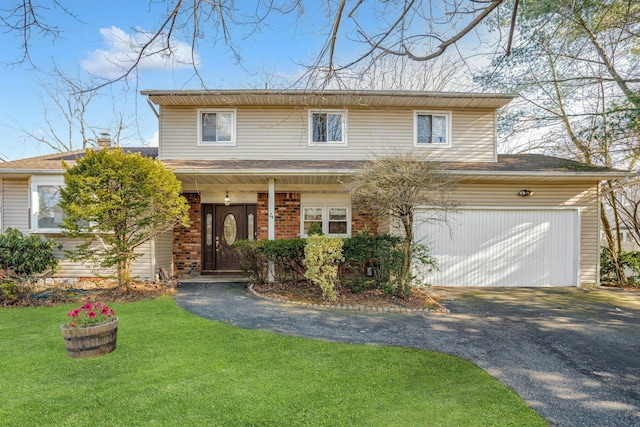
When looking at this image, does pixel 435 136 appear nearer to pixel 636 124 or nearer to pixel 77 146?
pixel 636 124

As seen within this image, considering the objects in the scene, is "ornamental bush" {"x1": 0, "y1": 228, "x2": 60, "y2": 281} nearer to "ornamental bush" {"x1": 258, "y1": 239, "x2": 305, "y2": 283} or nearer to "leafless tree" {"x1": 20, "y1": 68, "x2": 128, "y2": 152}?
A: "ornamental bush" {"x1": 258, "y1": 239, "x2": 305, "y2": 283}

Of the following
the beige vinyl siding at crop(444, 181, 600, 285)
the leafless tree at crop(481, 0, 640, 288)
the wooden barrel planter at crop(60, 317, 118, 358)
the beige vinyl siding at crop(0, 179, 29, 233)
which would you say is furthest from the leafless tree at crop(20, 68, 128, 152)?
the leafless tree at crop(481, 0, 640, 288)

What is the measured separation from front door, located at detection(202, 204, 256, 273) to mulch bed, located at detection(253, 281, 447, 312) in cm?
262

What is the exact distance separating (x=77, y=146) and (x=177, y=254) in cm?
1354

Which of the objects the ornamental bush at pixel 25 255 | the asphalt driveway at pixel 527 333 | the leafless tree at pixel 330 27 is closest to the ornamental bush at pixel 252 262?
the asphalt driveway at pixel 527 333

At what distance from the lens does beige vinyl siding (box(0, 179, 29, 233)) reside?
846 centimetres

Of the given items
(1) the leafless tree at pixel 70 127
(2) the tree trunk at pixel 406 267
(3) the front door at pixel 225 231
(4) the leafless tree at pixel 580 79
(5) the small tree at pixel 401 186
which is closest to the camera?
(4) the leafless tree at pixel 580 79

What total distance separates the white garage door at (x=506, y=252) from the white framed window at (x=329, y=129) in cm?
337

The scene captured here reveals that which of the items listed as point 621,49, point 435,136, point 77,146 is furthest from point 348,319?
point 77,146

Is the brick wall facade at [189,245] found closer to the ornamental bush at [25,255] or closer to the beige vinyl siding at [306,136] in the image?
the beige vinyl siding at [306,136]

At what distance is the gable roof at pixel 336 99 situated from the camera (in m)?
8.44

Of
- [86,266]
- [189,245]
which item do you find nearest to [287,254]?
[189,245]

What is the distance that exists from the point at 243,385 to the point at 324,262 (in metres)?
3.62

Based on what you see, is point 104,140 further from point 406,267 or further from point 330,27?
point 406,267
